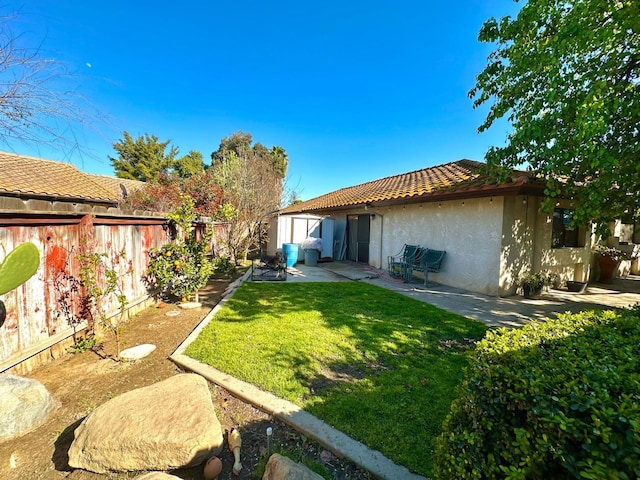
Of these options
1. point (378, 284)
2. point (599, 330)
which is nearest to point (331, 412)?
point (599, 330)

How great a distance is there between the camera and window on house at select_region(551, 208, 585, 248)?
8125 millimetres

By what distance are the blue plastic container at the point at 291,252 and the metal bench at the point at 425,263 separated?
5.13 meters

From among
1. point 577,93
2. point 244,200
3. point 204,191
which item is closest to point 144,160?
point 204,191

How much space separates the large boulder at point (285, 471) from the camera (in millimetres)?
1767

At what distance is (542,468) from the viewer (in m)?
1.15

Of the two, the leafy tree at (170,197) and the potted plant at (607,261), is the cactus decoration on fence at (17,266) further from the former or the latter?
the potted plant at (607,261)

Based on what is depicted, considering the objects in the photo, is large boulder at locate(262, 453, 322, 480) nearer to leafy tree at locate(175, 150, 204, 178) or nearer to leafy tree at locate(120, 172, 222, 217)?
leafy tree at locate(120, 172, 222, 217)

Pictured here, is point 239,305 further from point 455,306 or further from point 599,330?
point 599,330

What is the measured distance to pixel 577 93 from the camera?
15.1 ft

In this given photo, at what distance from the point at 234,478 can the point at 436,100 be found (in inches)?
515

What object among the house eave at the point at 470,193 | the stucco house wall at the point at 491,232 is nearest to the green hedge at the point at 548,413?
the house eave at the point at 470,193

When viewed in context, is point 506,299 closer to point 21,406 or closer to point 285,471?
point 285,471

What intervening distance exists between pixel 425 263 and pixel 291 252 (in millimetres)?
5883

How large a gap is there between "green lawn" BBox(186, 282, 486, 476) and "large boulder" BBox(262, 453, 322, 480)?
0.70 m
